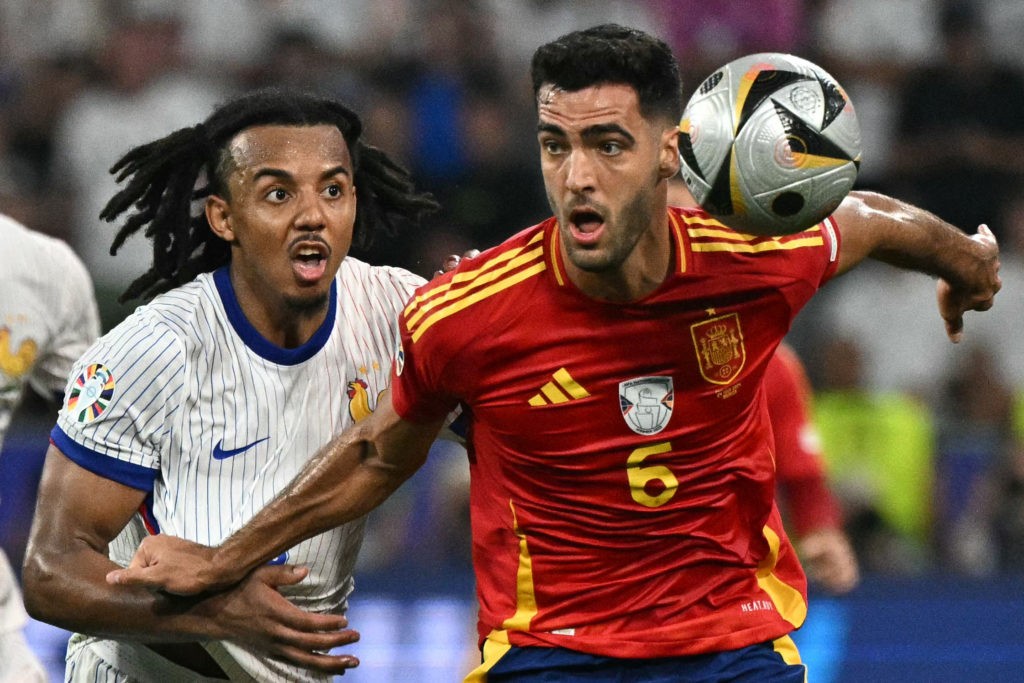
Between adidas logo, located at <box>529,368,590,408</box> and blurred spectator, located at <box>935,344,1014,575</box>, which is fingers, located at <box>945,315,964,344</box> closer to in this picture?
adidas logo, located at <box>529,368,590,408</box>

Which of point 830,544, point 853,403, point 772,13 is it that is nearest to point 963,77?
point 772,13

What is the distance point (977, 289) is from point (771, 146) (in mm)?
937

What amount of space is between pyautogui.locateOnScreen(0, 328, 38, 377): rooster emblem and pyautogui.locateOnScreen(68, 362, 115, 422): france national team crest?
58cm

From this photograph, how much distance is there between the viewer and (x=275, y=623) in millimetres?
3771

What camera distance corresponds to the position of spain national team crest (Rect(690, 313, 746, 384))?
3.69m

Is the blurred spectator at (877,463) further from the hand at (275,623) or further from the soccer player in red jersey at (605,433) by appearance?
the hand at (275,623)

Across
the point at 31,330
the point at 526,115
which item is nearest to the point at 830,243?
the point at 31,330

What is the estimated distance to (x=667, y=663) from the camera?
147 inches

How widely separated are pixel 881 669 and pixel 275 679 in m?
3.41

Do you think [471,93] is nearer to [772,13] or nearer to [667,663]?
[772,13]

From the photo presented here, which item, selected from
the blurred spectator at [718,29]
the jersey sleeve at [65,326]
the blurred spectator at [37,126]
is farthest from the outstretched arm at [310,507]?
the blurred spectator at [718,29]

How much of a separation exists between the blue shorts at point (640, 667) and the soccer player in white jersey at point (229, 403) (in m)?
0.40

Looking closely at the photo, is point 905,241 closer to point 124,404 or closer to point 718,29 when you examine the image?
point 124,404

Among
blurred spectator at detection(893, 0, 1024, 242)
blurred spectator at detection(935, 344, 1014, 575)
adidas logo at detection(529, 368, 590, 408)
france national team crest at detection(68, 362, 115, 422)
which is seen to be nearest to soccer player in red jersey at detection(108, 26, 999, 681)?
adidas logo at detection(529, 368, 590, 408)
